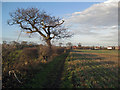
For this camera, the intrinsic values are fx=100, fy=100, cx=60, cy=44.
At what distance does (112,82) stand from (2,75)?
19.2 ft

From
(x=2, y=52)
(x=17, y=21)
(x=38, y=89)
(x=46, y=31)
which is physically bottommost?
(x=38, y=89)

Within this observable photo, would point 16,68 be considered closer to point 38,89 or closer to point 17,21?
point 38,89

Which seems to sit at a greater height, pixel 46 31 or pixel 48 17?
pixel 48 17

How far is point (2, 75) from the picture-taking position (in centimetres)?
582

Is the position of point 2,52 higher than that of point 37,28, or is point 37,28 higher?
point 37,28

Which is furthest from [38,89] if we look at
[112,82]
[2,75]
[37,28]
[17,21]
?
[17,21]

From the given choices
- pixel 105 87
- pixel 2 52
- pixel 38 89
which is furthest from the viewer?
pixel 2 52

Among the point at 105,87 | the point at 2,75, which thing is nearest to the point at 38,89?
the point at 2,75

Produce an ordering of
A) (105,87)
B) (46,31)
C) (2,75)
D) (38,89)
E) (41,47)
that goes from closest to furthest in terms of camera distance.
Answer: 1. (105,87)
2. (38,89)
3. (2,75)
4. (41,47)
5. (46,31)

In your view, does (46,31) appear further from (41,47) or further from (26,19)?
(41,47)

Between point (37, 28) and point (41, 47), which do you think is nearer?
point (41, 47)

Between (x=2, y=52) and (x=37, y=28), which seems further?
(x=37, y=28)

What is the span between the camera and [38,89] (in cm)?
509

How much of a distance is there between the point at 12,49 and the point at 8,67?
1283mm
